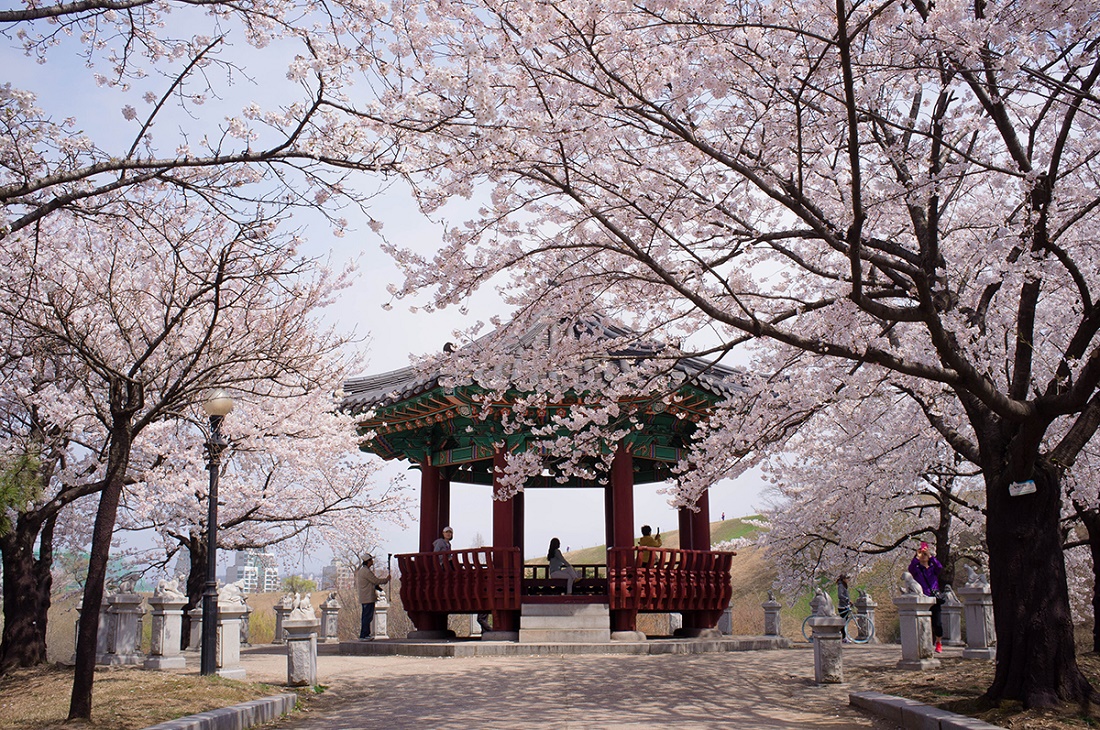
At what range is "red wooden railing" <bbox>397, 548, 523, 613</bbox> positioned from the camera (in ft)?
42.8

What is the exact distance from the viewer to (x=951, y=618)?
47.2 ft

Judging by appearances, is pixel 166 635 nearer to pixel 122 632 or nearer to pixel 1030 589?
pixel 122 632

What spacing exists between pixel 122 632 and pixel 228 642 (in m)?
3.49

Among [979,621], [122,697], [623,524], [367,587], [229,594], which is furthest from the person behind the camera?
[367,587]

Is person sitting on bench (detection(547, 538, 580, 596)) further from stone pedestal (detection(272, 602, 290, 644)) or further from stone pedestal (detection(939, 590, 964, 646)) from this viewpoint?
stone pedestal (detection(272, 602, 290, 644))

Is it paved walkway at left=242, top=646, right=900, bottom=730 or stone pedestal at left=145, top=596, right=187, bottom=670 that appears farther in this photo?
stone pedestal at left=145, top=596, right=187, bottom=670

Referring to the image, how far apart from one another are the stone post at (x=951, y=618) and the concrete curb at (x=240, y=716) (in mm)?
11134

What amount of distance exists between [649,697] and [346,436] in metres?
9.04

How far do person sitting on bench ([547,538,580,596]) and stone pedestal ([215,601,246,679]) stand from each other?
5865 mm

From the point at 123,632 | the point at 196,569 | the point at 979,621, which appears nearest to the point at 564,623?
the point at 979,621

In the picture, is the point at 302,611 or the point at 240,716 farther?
A: the point at 302,611

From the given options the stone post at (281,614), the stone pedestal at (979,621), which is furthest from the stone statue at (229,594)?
the stone pedestal at (979,621)

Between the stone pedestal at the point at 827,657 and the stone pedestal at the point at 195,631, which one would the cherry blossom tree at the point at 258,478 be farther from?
the stone pedestal at the point at 827,657

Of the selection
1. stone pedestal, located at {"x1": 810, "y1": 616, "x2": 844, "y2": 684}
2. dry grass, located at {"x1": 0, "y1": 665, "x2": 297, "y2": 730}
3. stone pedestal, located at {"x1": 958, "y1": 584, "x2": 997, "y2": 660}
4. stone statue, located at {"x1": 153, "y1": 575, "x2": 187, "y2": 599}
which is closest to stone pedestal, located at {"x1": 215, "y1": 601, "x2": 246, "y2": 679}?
dry grass, located at {"x1": 0, "y1": 665, "x2": 297, "y2": 730}
